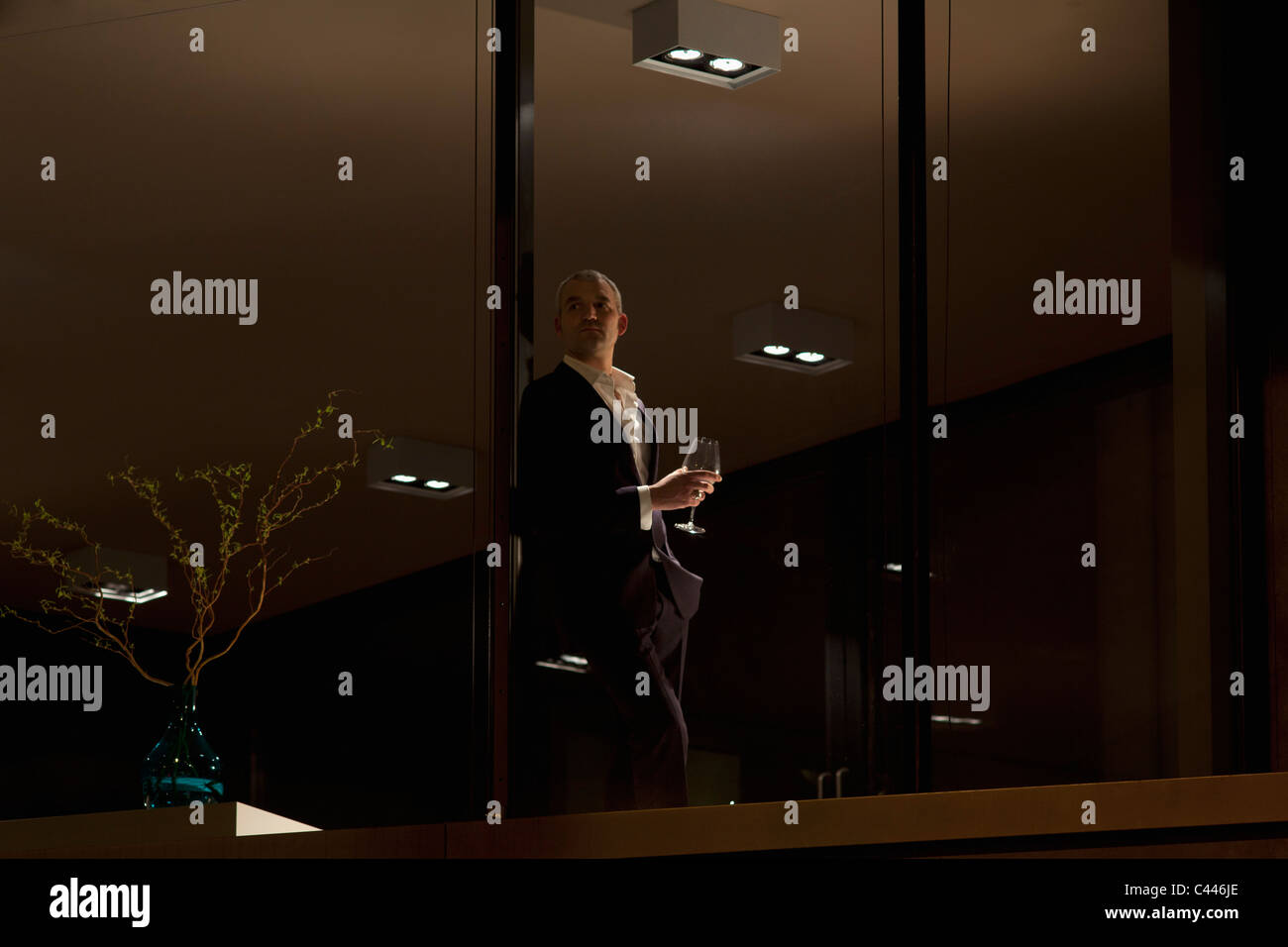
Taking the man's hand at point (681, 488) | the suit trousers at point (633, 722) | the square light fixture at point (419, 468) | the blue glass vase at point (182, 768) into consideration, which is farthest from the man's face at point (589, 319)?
the square light fixture at point (419, 468)

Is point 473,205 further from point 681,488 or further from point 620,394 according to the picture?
point 681,488

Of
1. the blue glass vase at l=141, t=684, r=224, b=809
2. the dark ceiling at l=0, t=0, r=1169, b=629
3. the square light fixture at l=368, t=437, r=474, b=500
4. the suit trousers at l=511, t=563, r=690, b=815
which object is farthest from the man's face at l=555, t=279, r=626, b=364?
the square light fixture at l=368, t=437, r=474, b=500

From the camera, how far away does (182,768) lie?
2.61 metres

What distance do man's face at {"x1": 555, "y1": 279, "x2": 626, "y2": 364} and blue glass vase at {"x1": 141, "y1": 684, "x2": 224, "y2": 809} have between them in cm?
80

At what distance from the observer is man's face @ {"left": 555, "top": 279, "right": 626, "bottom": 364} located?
272 cm

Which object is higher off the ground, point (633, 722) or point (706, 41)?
point (706, 41)

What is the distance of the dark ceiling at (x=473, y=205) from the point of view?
373cm

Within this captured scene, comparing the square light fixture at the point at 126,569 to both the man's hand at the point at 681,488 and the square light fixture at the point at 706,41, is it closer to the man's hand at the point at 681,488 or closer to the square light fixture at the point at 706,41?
the square light fixture at the point at 706,41

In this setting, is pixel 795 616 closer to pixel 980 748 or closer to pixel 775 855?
pixel 980 748

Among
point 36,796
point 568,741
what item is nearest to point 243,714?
point 36,796

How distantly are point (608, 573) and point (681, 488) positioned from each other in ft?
0.58

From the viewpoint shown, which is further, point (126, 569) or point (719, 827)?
point (126, 569)

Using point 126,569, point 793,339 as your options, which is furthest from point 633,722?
point 126,569

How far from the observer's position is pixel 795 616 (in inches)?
225
